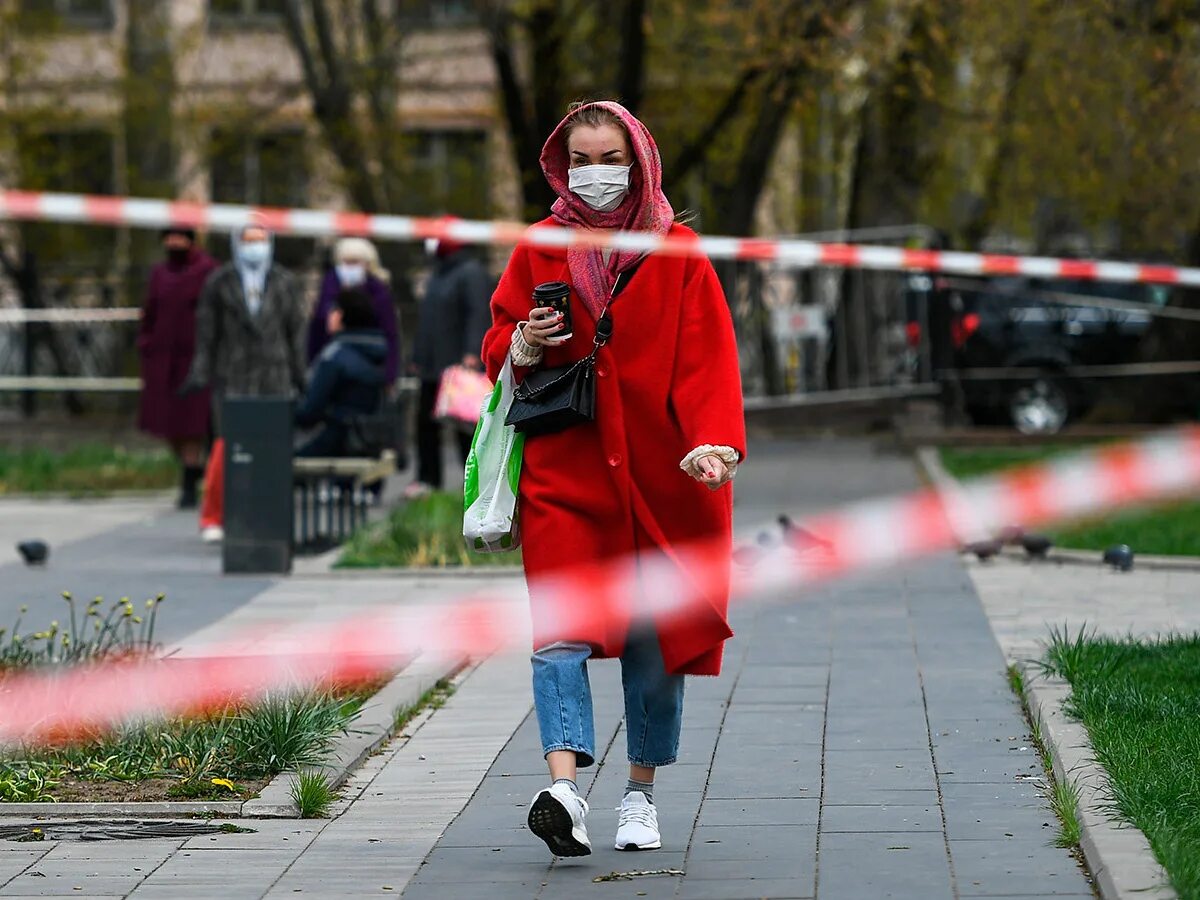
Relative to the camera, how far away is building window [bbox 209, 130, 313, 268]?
26.4 meters

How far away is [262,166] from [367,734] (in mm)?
22275

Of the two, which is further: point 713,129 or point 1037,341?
point 1037,341

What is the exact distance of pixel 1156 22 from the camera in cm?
1600

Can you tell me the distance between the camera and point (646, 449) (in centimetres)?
548

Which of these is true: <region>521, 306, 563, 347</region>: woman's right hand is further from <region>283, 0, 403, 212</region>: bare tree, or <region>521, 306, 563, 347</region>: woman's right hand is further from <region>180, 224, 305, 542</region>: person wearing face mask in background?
<region>283, 0, 403, 212</region>: bare tree

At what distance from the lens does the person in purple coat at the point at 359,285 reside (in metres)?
15.0

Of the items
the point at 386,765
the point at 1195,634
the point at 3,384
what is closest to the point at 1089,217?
the point at 3,384

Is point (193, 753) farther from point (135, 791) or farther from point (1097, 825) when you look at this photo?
point (1097, 825)

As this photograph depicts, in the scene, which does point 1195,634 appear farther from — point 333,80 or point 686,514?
point 333,80

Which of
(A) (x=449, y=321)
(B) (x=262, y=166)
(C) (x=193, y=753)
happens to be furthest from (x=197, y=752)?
(B) (x=262, y=166)

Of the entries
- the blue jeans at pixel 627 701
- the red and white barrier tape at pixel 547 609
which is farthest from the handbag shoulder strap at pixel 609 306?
the blue jeans at pixel 627 701

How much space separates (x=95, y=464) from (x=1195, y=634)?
39.4ft

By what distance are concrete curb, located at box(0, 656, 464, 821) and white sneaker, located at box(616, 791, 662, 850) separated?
970 mm

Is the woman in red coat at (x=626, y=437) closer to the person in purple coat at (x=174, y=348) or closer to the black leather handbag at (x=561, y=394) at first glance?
the black leather handbag at (x=561, y=394)
